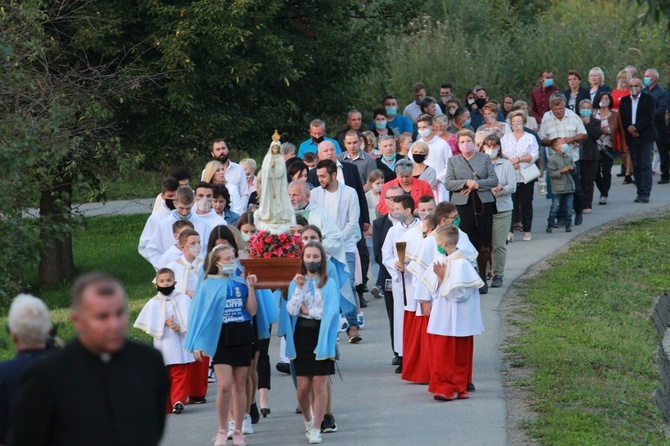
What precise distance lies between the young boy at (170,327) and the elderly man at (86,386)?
5774 millimetres

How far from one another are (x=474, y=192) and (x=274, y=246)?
6.19 metres

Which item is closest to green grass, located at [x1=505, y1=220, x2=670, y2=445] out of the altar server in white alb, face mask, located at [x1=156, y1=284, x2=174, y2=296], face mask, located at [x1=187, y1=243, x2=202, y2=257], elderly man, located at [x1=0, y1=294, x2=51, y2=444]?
the altar server in white alb

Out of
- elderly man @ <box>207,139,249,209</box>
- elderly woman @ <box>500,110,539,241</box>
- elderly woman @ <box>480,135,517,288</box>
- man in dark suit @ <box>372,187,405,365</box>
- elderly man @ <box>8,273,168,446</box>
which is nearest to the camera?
elderly man @ <box>8,273,168,446</box>

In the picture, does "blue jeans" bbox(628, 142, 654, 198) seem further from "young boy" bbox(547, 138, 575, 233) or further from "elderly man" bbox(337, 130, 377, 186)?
"elderly man" bbox(337, 130, 377, 186)

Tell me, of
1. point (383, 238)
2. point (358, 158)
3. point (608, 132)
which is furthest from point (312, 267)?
point (608, 132)

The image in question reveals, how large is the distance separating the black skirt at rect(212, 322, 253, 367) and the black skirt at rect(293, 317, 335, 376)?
1.33ft

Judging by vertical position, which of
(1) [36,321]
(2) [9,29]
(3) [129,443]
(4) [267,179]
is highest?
(2) [9,29]

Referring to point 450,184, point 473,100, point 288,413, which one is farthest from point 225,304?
point 473,100

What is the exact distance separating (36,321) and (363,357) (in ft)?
23.8

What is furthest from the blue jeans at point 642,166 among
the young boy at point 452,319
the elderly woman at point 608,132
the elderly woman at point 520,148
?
the young boy at point 452,319

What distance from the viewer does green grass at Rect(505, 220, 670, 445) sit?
34.1ft

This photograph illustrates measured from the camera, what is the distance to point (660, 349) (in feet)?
48.1

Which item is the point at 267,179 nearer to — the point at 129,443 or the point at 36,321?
the point at 36,321

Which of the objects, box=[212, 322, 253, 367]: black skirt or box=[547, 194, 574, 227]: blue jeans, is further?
box=[547, 194, 574, 227]: blue jeans
